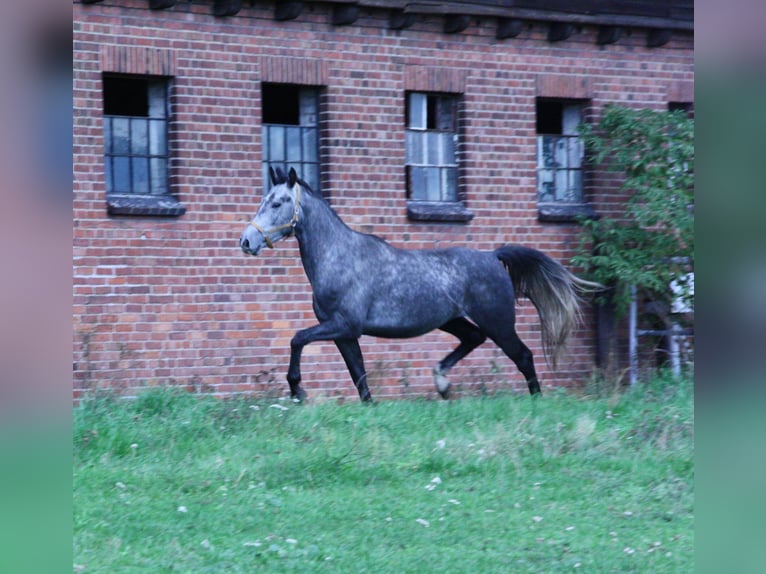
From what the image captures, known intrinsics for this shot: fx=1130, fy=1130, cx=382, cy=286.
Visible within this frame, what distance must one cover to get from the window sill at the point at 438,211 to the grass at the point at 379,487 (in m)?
3.57

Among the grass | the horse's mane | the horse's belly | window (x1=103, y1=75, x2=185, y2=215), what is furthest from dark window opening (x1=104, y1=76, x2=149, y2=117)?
the grass

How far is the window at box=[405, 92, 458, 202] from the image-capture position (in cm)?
1316

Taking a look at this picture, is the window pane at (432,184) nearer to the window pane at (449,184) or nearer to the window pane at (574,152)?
the window pane at (449,184)

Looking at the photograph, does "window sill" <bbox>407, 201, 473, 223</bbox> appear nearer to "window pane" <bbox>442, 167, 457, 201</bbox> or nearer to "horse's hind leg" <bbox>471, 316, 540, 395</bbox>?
"window pane" <bbox>442, 167, 457, 201</bbox>

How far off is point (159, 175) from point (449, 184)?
3.49 m

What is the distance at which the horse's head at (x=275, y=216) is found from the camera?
32.8 feet

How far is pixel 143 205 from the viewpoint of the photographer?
11.4 metres

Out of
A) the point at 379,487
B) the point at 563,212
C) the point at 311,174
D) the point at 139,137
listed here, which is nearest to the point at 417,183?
the point at 311,174

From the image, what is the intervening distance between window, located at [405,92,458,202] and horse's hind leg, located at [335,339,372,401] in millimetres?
3104
